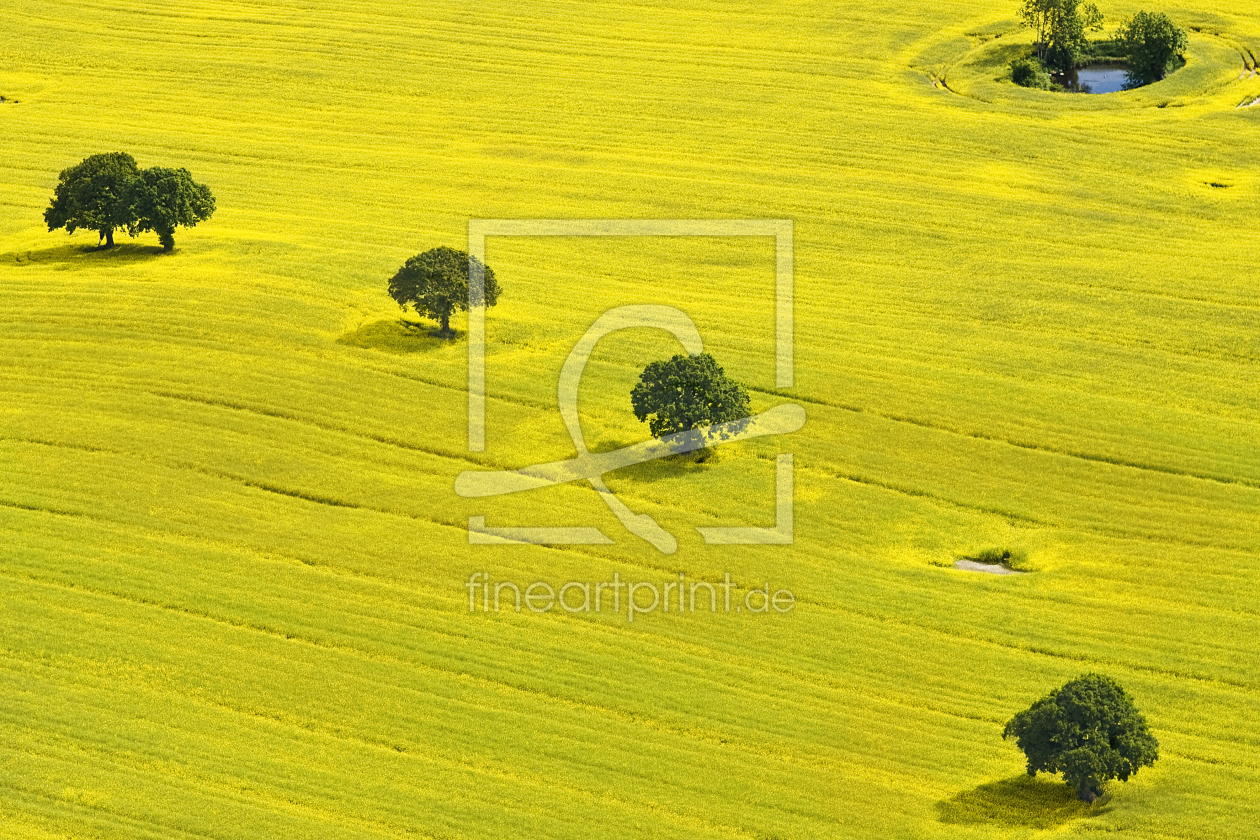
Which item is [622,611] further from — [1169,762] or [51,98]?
[51,98]

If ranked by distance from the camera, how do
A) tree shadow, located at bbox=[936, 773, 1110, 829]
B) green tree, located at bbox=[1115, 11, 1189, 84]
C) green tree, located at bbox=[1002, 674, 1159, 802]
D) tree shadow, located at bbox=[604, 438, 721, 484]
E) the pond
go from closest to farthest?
green tree, located at bbox=[1002, 674, 1159, 802] → tree shadow, located at bbox=[936, 773, 1110, 829] → tree shadow, located at bbox=[604, 438, 721, 484] → green tree, located at bbox=[1115, 11, 1189, 84] → the pond

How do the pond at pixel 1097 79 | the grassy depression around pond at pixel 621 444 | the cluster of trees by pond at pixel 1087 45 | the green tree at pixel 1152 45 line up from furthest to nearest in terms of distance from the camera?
1. the pond at pixel 1097 79
2. the cluster of trees by pond at pixel 1087 45
3. the green tree at pixel 1152 45
4. the grassy depression around pond at pixel 621 444

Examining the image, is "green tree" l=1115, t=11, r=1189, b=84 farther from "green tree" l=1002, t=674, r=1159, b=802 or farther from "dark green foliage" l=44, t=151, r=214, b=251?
"green tree" l=1002, t=674, r=1159, b=802

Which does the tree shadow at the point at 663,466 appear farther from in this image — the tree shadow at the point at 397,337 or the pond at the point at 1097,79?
the pond at the point at 1097,79

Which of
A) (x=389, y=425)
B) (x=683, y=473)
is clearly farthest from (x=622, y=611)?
(x=389, y=425)

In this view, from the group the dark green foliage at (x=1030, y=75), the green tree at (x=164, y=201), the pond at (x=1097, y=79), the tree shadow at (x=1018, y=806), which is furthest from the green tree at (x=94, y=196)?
the pond at (x=1097, y=79)

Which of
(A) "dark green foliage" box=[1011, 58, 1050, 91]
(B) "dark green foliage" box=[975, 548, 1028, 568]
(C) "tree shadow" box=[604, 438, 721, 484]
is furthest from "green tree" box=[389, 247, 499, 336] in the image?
(A) "dark green foliage" box=[1011, 58, 1050, 91]
